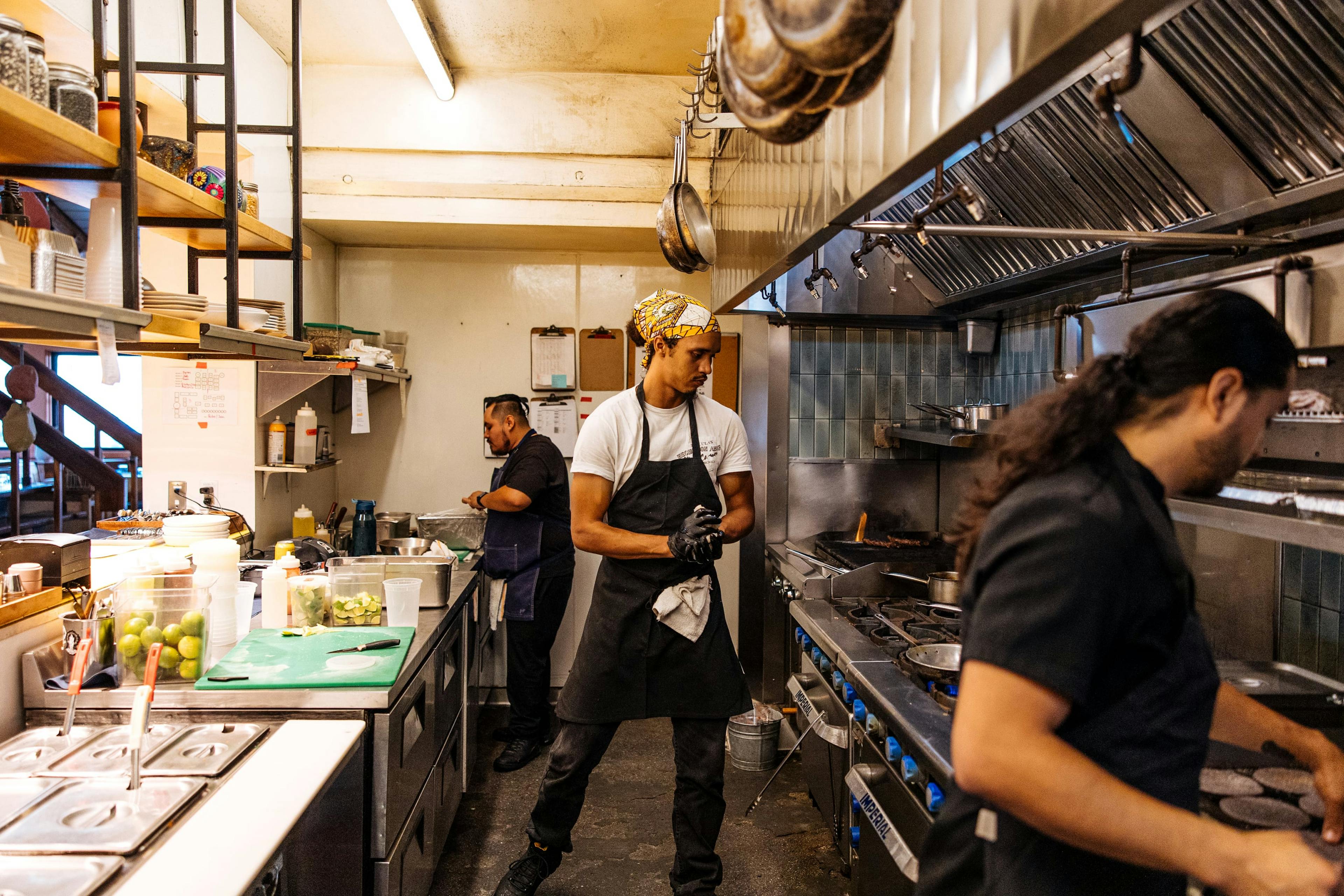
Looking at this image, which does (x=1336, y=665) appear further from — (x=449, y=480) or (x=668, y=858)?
(x=449, y=480)

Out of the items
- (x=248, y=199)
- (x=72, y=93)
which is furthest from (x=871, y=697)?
(x=248, y=199)

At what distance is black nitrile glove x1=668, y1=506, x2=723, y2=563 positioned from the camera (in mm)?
2393

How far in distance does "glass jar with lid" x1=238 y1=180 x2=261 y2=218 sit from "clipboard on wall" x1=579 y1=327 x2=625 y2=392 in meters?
2.15

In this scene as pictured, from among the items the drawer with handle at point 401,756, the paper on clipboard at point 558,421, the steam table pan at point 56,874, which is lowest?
the drawer with handle at point 401,756

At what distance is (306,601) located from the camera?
254cm

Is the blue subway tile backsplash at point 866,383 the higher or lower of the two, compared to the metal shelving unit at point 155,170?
lower

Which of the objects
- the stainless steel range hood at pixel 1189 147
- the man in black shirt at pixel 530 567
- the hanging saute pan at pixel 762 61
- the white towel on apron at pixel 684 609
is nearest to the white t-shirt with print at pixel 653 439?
the white towel on apron at pixel 684 609

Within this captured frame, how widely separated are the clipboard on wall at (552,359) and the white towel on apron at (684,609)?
2560 mm

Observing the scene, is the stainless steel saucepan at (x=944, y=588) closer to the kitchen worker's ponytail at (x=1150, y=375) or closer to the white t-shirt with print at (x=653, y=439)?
the white t-shirt with print at (x=653, y=439)

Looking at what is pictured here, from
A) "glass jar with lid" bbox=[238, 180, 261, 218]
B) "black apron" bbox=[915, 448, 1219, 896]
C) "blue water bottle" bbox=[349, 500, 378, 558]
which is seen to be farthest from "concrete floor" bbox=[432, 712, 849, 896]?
"glass jar with lid" bbox=[238, 180, 261, 218]

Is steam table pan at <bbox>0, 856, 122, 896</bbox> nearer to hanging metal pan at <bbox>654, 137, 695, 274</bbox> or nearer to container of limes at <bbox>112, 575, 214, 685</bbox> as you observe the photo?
container of limes at <bbox>112, 575, 214, 685</bbox>

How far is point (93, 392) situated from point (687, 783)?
16.0 feet

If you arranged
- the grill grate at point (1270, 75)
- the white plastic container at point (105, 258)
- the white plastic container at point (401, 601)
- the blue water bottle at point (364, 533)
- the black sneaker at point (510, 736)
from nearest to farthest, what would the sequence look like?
the grill grate at point (1270, 75), the white plastic container at point (105, 258), the white plastic container at point (401, 601), the black sneaker at point (510, 736), the blue water bottle at point (364, 533)

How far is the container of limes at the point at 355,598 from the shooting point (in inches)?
104
